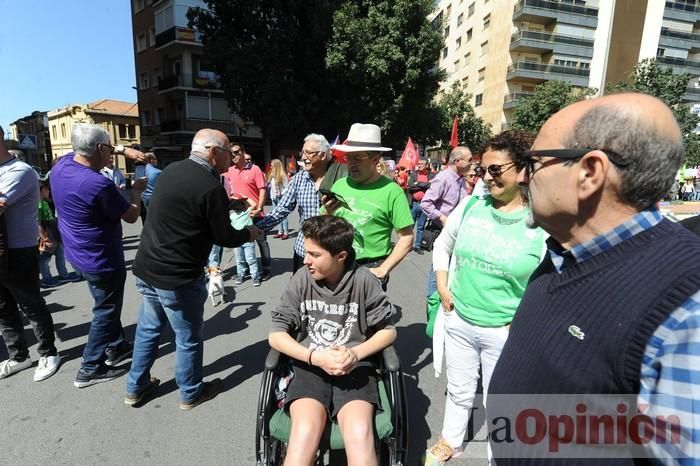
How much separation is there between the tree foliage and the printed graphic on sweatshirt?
49.5ft

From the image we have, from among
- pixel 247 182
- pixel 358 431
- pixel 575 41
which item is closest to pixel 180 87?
pixel 247 182

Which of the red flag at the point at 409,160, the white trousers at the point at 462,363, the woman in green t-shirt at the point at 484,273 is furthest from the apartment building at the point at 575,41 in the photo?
the white trousers at the point at 462,363

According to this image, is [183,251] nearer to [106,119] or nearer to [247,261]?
[247,261]

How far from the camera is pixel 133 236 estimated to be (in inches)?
340

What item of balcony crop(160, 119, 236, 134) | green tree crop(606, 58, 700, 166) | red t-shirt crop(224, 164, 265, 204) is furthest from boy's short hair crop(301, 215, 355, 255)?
balcony crop(160, 119, 236, 134)

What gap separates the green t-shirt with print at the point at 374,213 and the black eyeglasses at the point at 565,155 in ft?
5.31

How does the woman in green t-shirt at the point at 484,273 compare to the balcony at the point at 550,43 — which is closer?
the woman in green t-shirt at the point at 484,273

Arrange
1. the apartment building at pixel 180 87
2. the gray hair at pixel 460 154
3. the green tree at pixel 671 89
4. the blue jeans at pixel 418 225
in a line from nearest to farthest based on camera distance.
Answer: the gray hair at pixel 460 154, the blue jeans at pixel 418 225, the green tree at pixel 671 89, the apartment building at pixel 180 87

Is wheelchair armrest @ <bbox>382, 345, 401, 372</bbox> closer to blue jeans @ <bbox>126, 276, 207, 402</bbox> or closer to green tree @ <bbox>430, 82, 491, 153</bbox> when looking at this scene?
blue jeans @ <bbox>126, 276, 207, 402</bbox>

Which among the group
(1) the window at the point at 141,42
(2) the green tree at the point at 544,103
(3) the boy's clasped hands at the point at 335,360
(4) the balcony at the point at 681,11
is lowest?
(3) the boy's clasped hands at the point at 335,360

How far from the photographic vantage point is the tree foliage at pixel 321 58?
51.1 ft

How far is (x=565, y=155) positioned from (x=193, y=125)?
27.3 m

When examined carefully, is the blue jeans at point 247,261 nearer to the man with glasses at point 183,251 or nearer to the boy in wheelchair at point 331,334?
the man with glasses at point 183,251

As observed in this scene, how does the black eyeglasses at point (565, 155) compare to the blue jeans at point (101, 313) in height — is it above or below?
above
